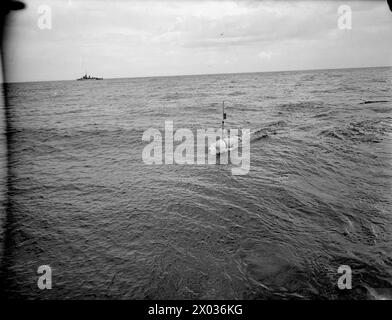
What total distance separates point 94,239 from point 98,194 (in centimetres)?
335

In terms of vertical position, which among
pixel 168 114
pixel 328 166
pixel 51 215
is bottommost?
pixel 51 215

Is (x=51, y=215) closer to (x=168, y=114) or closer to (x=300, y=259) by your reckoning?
(x=300, y=259)

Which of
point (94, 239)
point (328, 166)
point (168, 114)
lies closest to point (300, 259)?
point (94, 239)

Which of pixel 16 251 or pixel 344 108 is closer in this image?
pixel 16 251

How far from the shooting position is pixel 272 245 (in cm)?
743

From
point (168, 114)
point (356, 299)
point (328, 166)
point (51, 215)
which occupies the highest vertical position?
point (168, 114)

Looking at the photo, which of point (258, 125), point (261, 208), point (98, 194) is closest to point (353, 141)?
point (258, 125)

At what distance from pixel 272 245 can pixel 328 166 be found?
772 centimetres

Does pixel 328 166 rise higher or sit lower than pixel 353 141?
lower

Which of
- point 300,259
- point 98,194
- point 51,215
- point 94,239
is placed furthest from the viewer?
point 98,194

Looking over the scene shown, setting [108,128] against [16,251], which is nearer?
[16,251]

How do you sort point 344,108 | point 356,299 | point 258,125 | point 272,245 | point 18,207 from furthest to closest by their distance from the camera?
point 344,108, point 258,125, point 18,207, point 272,245, point 356,299

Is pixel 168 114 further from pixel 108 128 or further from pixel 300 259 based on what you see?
Result: pixel 300 259

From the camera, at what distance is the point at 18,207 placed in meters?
10.1
